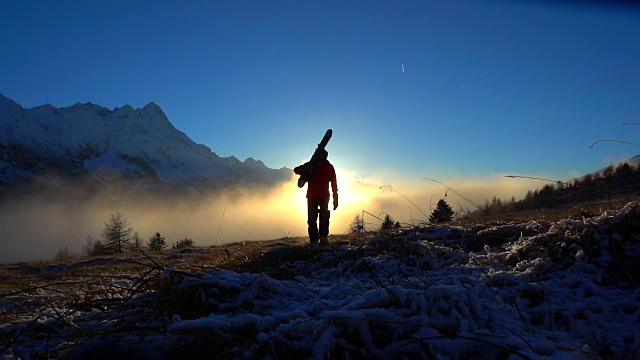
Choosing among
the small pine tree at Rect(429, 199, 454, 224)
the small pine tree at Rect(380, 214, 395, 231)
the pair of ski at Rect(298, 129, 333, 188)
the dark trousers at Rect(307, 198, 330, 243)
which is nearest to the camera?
the small pine tree at Rect(380, 214, 395, 231)

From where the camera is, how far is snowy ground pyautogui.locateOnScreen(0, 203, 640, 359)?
1698 millimetres

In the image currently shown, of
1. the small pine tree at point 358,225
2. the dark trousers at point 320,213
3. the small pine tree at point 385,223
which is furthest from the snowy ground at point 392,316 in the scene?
the dark trousers at point 320,213

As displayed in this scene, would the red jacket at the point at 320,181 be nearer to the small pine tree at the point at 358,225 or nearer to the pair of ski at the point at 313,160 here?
the pair of ski at the point at 313,160

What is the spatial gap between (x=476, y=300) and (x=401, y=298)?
1.14 ft

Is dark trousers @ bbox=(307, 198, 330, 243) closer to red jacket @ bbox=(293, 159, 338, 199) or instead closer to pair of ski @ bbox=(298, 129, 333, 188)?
red jacket @ bbox=(293, 159, 338, 199)

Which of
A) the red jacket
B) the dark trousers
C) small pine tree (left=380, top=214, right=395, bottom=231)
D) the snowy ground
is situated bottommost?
the snowy ground

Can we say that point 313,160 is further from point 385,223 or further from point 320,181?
point 385,223

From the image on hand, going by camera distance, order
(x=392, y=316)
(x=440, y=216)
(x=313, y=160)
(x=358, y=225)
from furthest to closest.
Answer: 1. (x=313, y=160)
2. (x=440, y=216)
3. (x=358, y=225)
4. (x=392, y=316)

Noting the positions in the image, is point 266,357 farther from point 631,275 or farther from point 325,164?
point 325,164

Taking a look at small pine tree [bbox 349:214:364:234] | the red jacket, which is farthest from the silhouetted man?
small pine tree [bbox 349:214:364:234]

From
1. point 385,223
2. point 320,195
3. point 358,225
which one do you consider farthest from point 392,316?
point 320,195

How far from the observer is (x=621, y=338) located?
179 centimetres

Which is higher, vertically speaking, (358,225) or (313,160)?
(313,160)

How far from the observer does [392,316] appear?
5.91 ft
